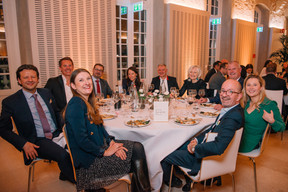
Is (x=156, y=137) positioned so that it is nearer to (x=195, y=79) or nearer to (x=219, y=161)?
(x=219, y=161)

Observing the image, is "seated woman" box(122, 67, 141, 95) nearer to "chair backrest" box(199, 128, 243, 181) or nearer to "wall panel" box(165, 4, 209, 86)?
"wall panel" box(165, 4, 209, 86)

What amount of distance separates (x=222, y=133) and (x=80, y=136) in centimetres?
123

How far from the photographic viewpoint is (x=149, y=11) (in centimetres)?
607

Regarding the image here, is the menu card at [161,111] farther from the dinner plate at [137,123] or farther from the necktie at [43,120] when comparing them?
the necktie at [43,120]

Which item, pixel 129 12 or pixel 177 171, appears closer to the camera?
pixel 177 171

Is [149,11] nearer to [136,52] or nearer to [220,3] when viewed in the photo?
[136,52]

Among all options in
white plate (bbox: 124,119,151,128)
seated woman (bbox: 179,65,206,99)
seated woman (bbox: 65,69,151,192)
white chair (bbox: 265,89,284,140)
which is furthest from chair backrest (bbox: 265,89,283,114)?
seated woman (bbox: 65,69,151,192)

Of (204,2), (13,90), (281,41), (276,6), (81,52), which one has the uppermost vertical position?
(276,6)

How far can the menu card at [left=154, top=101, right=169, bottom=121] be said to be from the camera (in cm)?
242

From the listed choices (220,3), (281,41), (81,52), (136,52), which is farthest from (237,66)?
(281,41)

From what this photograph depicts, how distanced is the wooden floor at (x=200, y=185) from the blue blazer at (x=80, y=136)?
38.4 inches

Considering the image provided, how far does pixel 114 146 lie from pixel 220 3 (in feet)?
28.2

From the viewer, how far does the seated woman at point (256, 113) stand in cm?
226

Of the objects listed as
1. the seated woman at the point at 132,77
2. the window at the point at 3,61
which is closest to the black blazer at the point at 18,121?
the seated woman at the point at 132,77
